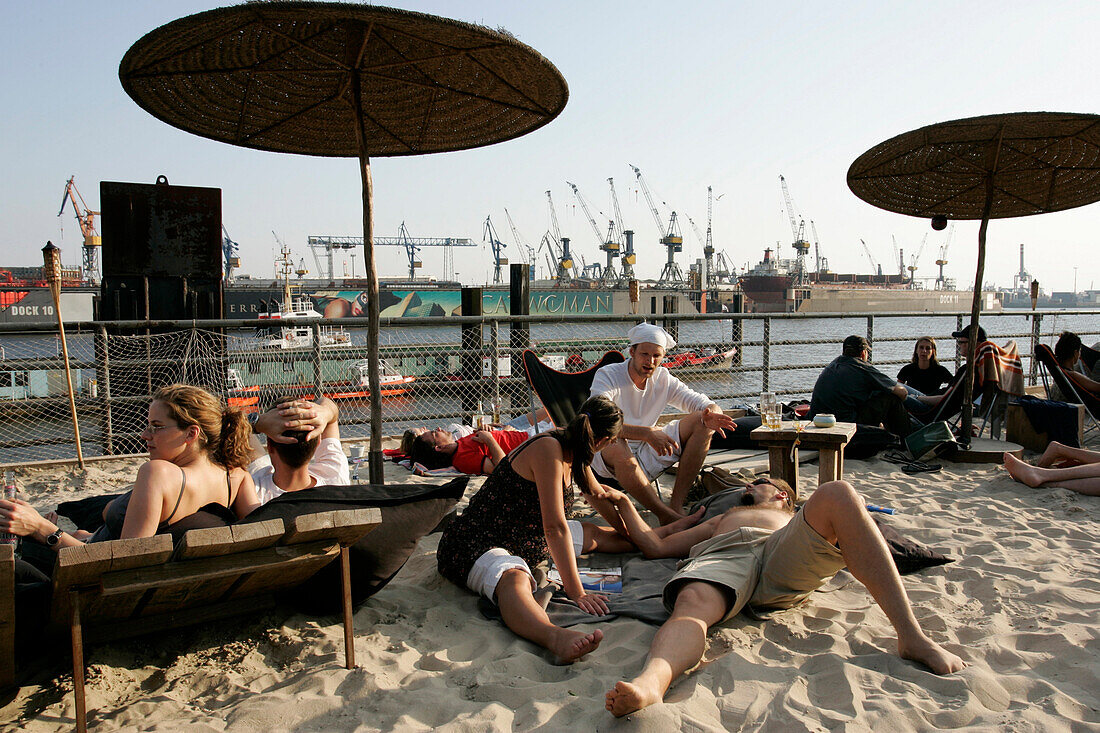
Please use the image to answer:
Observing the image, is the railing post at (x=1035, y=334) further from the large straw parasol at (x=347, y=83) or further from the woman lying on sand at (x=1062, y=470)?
the large straw parasol at (x=347, y=83)

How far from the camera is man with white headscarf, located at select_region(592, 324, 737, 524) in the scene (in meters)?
4.02

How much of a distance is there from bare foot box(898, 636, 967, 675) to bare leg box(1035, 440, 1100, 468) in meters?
3.33

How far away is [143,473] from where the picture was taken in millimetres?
2248

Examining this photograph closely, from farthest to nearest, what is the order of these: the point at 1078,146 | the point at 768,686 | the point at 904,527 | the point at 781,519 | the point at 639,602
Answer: the point at 1078,146, the point at 904,527, the point at 781,519, the point at 639,602, the point at 768,686

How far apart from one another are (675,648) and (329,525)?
3.79ft

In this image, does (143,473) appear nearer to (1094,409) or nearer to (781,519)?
(781,519)

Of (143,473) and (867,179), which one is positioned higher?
(867,179)

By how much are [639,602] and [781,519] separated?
0.74 m

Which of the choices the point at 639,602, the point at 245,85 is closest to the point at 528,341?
the point at 245,85

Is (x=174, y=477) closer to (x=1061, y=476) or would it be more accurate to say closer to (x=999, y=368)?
(x=1061, y=476)

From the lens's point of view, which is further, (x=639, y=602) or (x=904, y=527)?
(x=904, y=527)

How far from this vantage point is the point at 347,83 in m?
3.74

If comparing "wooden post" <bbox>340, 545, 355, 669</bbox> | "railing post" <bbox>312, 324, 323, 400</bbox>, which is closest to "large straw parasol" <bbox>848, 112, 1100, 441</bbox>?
"railing post" <bbox>312, 324, 323, 400</bbox>

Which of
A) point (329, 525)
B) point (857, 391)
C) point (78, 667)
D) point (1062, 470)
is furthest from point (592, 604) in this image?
point (1062, 470)
